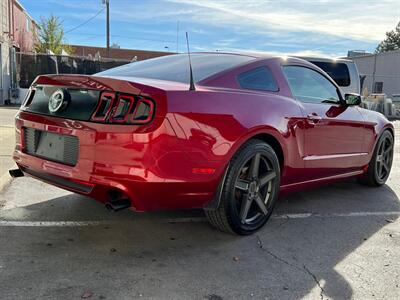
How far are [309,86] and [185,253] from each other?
2319 millimetres

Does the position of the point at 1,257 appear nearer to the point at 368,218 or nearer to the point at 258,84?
the point at 258,84

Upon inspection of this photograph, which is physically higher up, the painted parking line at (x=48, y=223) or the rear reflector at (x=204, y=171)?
the rear reflector at (x=204, y=171)

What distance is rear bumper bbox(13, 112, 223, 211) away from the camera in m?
3.15

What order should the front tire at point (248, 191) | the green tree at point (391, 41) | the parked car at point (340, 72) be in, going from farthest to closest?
1. the green tree at point (391, 41)
2. the parked car at point (340, 72)
3. the front tire at point (248, 191)

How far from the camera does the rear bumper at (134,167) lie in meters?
3.15

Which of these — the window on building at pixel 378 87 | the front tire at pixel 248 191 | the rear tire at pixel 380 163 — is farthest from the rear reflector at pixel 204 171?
the window on building at pixel 378 87

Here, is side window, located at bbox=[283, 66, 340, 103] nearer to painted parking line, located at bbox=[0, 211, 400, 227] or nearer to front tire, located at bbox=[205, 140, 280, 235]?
front tire, located at bbox=[205, 140, 280, 235]

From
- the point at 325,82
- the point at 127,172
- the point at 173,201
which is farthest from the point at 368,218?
the point at 127,172

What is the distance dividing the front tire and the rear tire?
90.5 inches

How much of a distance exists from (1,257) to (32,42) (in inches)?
1309

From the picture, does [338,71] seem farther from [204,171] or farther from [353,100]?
[204,171]

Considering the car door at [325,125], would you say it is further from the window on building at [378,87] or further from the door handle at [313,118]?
the window on building at [378,87]

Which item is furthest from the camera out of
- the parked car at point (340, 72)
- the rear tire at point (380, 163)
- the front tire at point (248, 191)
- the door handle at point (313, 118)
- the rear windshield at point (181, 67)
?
the parked car at point (340, 72)

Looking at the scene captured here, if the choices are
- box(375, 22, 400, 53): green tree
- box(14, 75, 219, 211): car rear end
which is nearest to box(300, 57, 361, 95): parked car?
box(14, 75, 219, 211): car rear end
